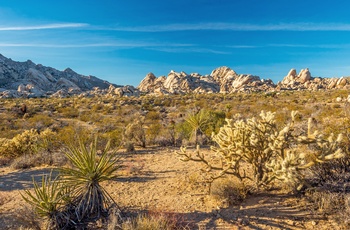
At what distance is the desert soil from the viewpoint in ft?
14.8

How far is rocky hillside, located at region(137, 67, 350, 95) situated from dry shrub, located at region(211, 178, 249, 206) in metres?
69.6

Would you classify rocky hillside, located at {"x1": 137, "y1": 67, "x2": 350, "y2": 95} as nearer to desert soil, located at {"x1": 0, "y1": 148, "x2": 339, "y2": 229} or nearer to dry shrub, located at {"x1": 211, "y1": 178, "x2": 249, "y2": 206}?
desert soil, located at {"x1": 0, "y1": 148, "x2": 339, "y2": 229}

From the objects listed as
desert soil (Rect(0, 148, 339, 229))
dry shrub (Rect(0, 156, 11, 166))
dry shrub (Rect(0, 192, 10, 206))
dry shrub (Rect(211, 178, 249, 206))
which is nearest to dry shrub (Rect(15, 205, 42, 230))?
desert soil (Rect(0, 148, 339, 229))

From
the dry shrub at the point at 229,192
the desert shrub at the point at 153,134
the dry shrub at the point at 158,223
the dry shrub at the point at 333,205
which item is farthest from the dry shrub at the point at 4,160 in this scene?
the dry shrub at the point at 333,205

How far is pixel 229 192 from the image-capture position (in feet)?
17.5

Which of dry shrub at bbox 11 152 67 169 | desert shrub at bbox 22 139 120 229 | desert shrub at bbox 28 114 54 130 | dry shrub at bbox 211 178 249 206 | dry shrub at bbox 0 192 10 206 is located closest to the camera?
desert shrub at bbox 22 139 120 229

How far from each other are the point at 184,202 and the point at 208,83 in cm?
9270

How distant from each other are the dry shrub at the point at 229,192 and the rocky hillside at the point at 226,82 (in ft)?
228

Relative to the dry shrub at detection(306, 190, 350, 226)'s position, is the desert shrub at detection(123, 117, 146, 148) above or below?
above

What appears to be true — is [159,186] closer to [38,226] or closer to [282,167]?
[38,226]

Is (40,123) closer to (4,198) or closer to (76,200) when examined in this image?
(4,198)

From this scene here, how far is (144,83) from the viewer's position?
351 feet

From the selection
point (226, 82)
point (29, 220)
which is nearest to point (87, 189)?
point (29, 220)

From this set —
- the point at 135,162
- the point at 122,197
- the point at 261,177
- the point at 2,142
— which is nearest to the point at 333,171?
the point at 261,177
